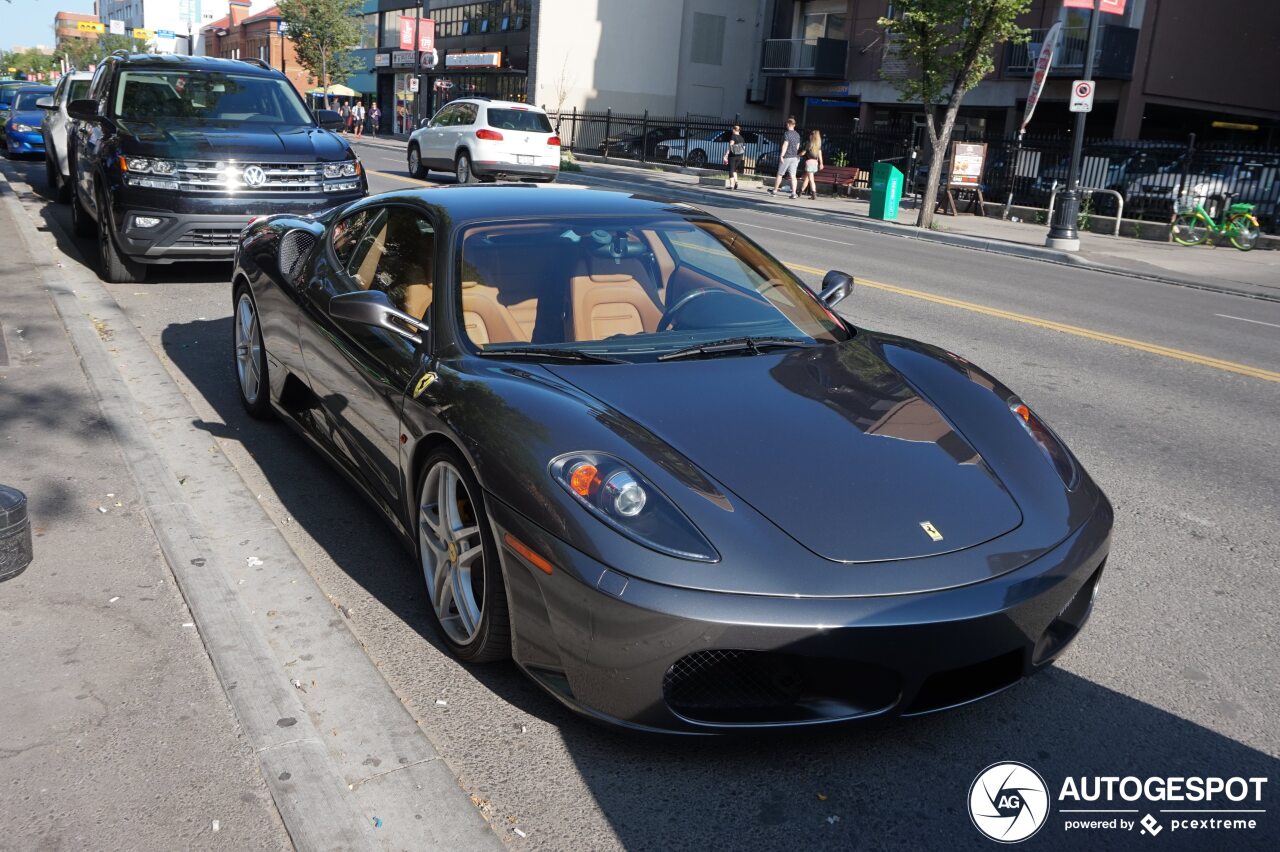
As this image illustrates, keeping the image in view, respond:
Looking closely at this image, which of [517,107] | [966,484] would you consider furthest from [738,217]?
[966,484]

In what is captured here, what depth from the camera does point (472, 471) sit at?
3.23 meters

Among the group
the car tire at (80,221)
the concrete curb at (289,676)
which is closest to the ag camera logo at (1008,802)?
the concrete curb at (289,676)

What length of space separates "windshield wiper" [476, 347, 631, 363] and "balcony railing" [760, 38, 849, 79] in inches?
1596

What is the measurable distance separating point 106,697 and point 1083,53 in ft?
109

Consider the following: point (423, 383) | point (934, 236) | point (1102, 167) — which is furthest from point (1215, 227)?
point (423, 383)

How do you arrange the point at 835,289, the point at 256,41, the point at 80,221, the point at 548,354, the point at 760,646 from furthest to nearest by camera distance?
1. the point at 256,41
2. the point at 80,221
3. the point at 835,289
4. the point at 548,354
5. the point at 760,646

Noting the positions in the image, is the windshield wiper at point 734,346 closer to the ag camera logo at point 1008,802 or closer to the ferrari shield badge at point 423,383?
the ferrari shield badge at point 423,383

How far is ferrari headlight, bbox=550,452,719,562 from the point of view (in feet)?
9.13

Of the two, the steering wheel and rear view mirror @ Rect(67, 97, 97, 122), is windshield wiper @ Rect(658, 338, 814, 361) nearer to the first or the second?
the steering wheel

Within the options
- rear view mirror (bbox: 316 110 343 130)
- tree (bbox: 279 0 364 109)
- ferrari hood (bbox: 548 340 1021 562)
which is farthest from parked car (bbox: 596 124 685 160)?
ferrari hood (bbox: 548 340 1021 562)

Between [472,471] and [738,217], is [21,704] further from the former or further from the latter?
[738,217]

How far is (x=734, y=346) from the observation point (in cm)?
397

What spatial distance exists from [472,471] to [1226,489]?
4123 mm

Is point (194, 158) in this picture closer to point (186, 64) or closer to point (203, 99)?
point (203, 99)
